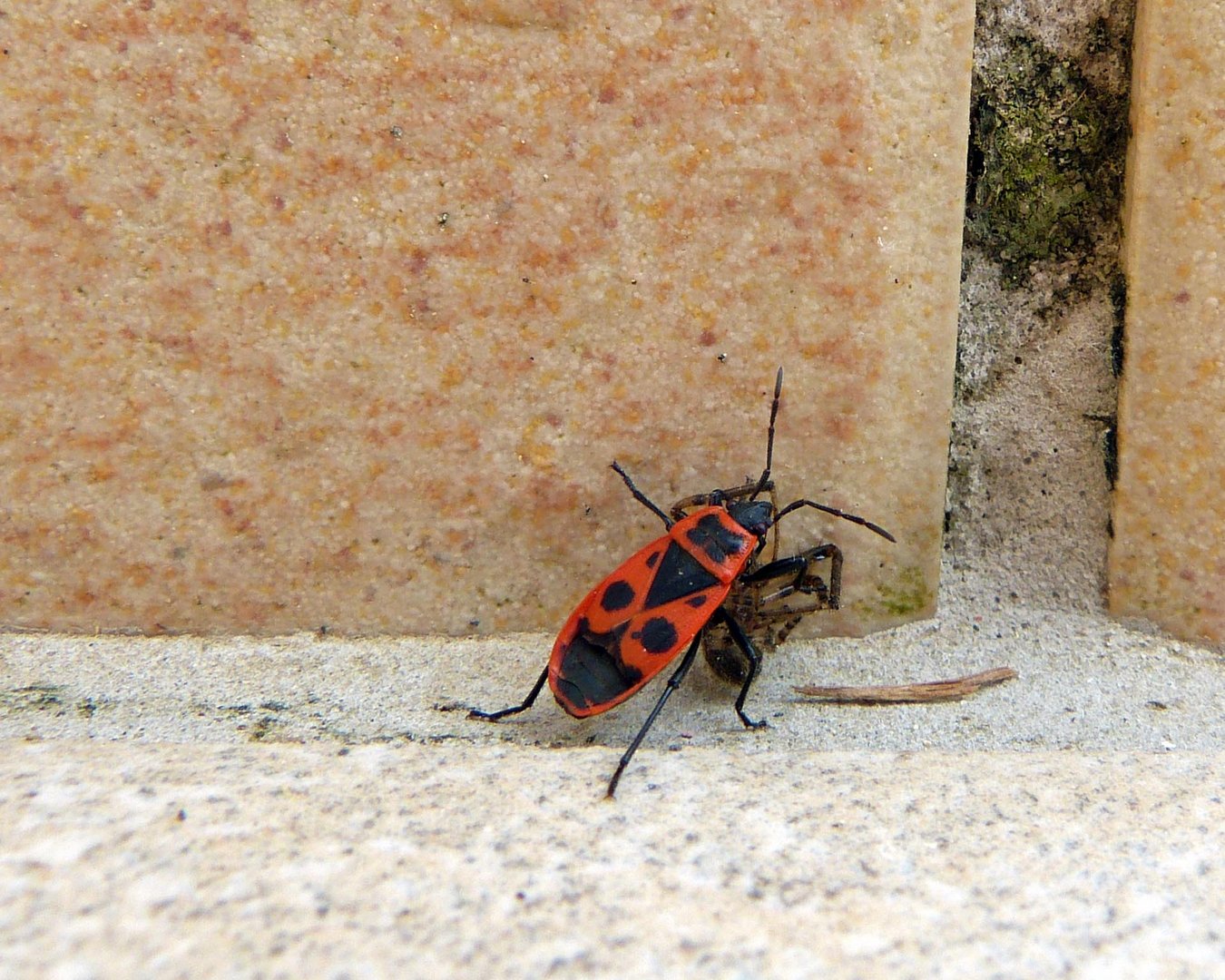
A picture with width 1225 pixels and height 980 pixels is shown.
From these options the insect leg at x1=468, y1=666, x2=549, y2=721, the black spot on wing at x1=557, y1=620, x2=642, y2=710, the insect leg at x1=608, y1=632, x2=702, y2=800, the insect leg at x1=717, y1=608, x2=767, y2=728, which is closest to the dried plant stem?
the insect leg at x1=717, y1=608, x2=767, y2=728

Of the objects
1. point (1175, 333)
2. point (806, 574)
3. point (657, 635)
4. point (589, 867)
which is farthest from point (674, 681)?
point (1175, 333)

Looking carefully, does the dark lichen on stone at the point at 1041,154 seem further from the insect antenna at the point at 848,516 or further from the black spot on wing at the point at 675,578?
the black spot on wing at the point at 675,578

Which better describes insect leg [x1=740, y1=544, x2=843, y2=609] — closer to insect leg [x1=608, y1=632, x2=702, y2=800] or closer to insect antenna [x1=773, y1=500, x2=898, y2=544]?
Answer: insect antenna [x1=773, y1=500, x2=898, y2=544]

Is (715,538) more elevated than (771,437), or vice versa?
(771,437)

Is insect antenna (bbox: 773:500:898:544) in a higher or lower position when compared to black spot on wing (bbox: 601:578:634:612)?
higher

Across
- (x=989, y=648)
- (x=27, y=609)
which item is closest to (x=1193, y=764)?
(x=989, y=648)

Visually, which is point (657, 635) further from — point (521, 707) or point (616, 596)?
point (521, 707)
